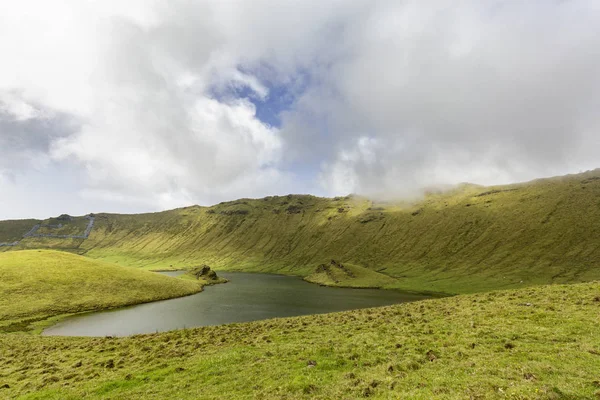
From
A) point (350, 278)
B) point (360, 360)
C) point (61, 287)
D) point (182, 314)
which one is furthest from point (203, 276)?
point (360, 360)

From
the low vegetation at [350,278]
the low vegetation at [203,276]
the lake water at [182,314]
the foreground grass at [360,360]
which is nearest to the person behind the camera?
the foreground grass at [360,360]

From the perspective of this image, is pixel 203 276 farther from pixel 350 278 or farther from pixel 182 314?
pixel 182 314

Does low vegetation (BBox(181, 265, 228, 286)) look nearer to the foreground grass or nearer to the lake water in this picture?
the lake water

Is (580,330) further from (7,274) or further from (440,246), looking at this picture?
(440,246)

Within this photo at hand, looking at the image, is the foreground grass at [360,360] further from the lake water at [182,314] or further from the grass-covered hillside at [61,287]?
the grass-covered hillside at [61,287]

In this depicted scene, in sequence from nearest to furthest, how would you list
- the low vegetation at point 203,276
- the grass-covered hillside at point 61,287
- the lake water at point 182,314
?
1. the lake water at point 182,314
2. the grass-covered hillside at point 61,287
3. the low vegetation at point 203,276

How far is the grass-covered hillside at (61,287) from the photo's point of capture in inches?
2608

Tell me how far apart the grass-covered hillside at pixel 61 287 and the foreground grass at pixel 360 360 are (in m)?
39.8

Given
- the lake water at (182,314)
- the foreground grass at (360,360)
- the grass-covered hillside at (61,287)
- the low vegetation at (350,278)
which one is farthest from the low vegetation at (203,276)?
the foreground grass at (360,360)

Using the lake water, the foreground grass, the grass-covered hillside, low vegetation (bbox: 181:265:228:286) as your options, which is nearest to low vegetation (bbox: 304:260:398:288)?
low vegetation (bbox: 181:265:228:286)

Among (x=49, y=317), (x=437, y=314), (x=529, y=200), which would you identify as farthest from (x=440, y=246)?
(x=49, y=317)

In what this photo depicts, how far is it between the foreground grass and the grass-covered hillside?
131 feet

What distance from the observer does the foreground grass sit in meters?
15.9

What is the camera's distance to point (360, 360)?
21797 millimetres
